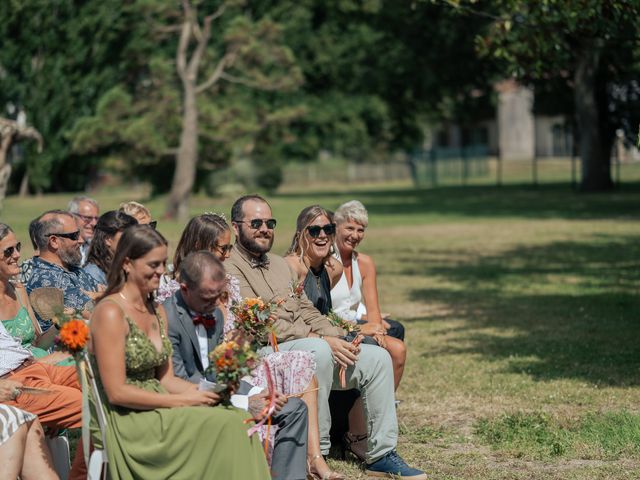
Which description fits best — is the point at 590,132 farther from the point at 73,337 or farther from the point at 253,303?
the point at 73,337

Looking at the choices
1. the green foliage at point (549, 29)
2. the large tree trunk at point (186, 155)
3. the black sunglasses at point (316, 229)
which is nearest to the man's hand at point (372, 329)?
the black sunglasses at point (316, 229)

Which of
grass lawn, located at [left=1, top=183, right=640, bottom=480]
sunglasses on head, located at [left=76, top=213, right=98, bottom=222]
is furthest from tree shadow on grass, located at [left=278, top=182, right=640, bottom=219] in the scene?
sunglasses on head, located at [left=76, top=213, right=98, bottom=222]

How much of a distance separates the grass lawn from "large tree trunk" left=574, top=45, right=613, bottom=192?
370 inches

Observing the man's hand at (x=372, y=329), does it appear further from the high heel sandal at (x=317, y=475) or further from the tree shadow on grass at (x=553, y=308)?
the tree shadow on grass at (x=553, y=308)

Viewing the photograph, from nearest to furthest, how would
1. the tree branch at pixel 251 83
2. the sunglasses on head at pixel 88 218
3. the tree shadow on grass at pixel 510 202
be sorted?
the sunglasses on head at pixel 88 218
the tree shadow on grass at pixel 510 202
the tree branch at pixel 251 83

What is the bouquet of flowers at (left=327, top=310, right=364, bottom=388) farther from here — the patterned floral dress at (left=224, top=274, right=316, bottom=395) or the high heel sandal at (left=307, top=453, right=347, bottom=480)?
the high heel sandal at (left=307, top=453, right=347, bottom=480)

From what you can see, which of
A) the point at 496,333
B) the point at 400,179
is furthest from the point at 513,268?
the point at 400,179

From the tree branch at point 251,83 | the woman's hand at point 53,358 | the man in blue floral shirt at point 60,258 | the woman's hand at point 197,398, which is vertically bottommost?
the woman's hand at point 53,358

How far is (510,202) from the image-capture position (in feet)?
132

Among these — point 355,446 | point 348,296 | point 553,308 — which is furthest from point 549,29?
point 355,446

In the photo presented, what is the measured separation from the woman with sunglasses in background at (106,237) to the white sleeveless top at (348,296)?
169 centimetres

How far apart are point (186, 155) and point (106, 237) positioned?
28.2m

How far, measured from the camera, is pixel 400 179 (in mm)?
69250

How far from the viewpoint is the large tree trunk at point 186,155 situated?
113 ft
